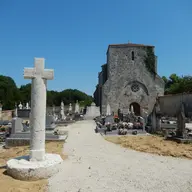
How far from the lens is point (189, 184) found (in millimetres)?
4594

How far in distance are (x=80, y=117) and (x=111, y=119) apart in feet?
38.4

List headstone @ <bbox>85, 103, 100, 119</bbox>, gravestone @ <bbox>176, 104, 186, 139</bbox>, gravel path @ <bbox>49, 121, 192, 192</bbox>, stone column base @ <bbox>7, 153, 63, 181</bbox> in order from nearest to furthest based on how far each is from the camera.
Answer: gravel path @ <bbox>49, 121, 192, 192</bbox> < stone column base @ <bbox>7, 153, 63, 181</bbox> < gravestone @ <bbox>176, 104, 186, 139</bbox> < headstone @ <bbox>85, 103, 100, 119</bbox>

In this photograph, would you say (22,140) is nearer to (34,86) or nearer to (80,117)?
(34,86)

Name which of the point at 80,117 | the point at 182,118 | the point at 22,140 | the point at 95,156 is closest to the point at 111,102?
the point at 80,117

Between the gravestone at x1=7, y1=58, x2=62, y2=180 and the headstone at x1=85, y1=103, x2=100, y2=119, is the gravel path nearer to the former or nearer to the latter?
the gravestone at x1=7, y1=58, x2=62, y2=180

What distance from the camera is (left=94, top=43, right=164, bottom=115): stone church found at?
32750mm

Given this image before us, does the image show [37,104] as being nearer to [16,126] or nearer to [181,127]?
[16,126]

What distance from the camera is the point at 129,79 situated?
108 feet

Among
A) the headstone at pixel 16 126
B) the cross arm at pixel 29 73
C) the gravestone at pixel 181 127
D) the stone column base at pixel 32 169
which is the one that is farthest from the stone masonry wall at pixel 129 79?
the stone column base at pixel 32 169

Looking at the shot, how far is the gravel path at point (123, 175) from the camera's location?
4.28 meters

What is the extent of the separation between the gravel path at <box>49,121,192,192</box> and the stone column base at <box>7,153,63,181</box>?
0.20 meters

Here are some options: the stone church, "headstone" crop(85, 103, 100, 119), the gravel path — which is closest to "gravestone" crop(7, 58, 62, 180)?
the gravel path

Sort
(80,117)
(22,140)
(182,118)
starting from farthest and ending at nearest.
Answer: (80,117), (182,118), (22,140)

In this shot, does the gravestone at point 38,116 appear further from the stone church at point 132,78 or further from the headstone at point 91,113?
the stone church at point 132,78
